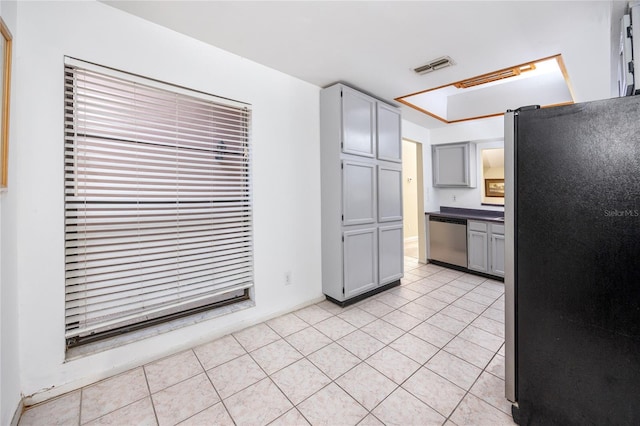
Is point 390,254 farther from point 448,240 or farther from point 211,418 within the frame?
point 211,418

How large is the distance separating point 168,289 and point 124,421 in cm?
85

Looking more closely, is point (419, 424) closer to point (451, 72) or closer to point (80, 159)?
point (80, 159)

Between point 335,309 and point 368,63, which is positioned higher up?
point 368,63

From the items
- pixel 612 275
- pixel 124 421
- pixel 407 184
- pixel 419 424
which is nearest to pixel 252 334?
pixel 124 421

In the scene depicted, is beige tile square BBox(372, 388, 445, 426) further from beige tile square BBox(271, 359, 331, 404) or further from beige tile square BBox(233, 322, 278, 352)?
beige tile square BBox(233, 322, 278, 352)

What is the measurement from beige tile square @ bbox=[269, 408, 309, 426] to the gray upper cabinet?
4366mm

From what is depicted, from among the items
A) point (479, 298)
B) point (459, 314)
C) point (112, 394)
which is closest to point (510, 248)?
point (459, 314)

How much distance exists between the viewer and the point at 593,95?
7.84 ft

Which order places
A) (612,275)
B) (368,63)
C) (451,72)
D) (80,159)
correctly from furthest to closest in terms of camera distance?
(451,72)
(368,63)
(80,159)
(612,275)

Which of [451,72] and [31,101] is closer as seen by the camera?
[31,101]

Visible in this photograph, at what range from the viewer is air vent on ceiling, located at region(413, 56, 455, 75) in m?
2.50

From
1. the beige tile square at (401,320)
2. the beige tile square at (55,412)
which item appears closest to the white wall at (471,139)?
the beige tile square at (401,320)

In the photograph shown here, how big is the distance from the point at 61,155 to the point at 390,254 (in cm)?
332

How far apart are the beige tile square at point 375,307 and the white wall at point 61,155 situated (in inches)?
41.8
